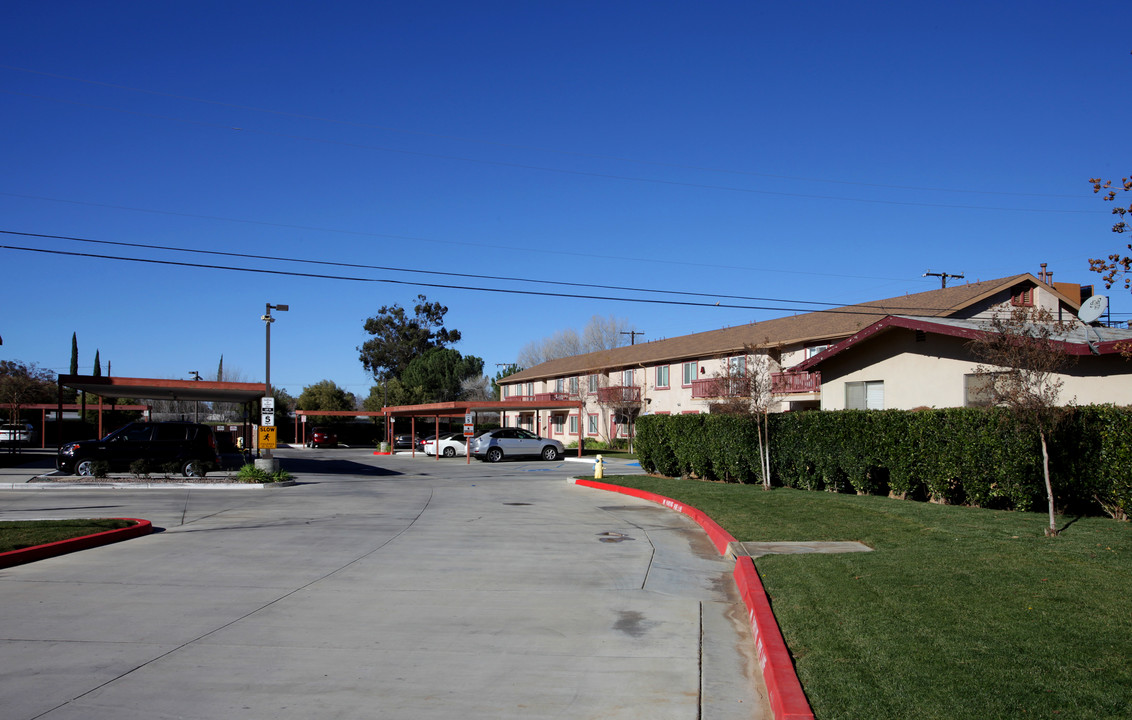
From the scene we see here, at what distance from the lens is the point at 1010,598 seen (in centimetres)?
772

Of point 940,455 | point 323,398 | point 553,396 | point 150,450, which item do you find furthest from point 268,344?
point 323,398

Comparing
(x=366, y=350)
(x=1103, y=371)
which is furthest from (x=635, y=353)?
(x=366, y=350)

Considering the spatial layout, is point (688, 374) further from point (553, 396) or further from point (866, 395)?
point (866, 395)

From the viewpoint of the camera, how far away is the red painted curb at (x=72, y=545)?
37.2 feet

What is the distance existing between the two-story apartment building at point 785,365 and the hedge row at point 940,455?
1.89m

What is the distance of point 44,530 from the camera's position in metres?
13.6

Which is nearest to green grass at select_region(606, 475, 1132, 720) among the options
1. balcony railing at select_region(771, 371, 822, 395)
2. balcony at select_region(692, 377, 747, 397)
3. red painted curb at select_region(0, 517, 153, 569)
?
balcony at select_region(692, 377, 747, 397)

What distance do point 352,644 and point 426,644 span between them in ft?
2.10

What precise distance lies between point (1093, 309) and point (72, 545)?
21.6m

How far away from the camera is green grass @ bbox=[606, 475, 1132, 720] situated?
526 cm

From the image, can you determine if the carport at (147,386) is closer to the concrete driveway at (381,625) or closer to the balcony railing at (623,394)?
the concrete driveway at (381,625)

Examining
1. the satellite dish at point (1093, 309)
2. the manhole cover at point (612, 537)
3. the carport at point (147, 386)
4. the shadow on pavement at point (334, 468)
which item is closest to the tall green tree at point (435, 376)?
the shadow on pavement at point (334, 468)

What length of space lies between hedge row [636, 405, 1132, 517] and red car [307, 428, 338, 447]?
45399 millimetres

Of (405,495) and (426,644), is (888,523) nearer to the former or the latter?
(426,644)
